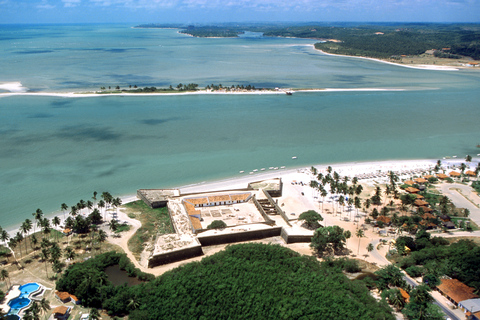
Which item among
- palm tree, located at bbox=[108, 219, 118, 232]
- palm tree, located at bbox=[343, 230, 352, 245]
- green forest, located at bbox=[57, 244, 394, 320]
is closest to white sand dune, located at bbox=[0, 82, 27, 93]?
palm tree, located at bbox=[108, 219, 118, 232]

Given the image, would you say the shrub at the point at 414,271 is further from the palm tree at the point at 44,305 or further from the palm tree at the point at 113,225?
the palm tree at the point at 44,305

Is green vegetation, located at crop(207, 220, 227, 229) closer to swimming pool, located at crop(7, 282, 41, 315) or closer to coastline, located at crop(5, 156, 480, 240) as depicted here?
coastline, located at crop(5, 156, 480, 240)

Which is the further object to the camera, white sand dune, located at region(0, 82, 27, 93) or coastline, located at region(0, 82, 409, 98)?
white sand dune, located at region(0, 82, 27, 93)

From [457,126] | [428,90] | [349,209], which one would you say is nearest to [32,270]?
[349,209]

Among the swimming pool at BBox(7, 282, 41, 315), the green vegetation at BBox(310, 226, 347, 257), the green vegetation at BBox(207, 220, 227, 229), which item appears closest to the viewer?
the swimming pool at BBox(7, 282, 41, 315)

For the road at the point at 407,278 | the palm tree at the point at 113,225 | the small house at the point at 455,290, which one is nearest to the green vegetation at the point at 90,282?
the palm tree at the point at 113,225

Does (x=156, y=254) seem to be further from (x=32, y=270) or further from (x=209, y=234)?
(x=32, y=270)

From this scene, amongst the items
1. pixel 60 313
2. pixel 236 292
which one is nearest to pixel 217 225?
pixel 236 292
